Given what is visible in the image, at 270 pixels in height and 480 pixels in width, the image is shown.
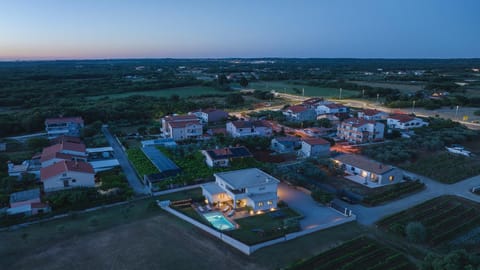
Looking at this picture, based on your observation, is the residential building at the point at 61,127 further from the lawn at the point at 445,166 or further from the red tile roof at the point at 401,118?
the red tile roof at the point at 401,118

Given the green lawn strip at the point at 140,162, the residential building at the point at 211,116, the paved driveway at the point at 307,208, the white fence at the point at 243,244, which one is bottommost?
the paved driveway at the point at 307,208

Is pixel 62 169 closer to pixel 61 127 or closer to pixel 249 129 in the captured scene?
pixel 61 127

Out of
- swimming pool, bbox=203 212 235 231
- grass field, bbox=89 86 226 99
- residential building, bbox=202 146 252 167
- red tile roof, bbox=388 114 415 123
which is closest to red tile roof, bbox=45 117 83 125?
residential building, bbox=202 146 252 167

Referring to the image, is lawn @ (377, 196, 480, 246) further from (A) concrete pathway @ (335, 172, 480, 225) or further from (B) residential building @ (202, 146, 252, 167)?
(B) residential building @ (202, 146, 252, 167)

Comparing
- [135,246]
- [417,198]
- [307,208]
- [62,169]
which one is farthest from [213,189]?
[417,198]

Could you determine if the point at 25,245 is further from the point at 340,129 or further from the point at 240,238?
the point at 340,129

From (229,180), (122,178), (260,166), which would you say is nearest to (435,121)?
(260,166)

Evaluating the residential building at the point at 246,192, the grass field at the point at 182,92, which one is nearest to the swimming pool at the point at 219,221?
the residential building at the point at 246,192
